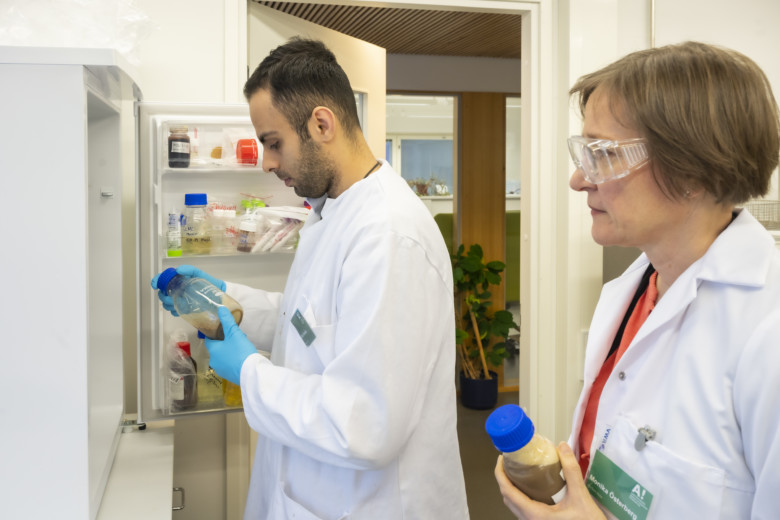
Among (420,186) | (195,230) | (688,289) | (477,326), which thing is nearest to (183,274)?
(195,230)

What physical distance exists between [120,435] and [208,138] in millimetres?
962

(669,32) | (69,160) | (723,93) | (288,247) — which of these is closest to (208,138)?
(288,247)

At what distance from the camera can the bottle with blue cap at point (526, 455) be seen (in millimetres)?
891

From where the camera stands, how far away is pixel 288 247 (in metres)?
2.10

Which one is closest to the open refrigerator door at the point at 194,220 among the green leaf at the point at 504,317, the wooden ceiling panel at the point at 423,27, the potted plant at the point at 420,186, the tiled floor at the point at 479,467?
the wooden ceiling panel at the point at 423,27

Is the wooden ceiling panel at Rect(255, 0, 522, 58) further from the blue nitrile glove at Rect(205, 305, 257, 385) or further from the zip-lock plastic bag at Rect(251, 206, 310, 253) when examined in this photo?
the blue nitrile glove at Rect(205, 305, 257, 385)

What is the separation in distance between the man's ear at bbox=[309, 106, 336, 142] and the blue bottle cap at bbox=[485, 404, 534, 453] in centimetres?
83

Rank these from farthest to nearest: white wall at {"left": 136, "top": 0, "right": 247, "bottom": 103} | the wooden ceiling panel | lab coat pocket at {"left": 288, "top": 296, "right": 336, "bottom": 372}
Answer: the wooden ceiling panel, white wall at {"left": 136, "top": 0, "right": 247, "bottom": 103}, lab coat pocket at {"left": 288, "top": 296, "right": 336, "bottom": 372}

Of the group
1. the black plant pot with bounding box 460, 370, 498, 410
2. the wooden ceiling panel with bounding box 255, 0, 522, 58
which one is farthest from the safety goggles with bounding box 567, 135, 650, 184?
the black plant pot with bounding box 460, 370, 498, 410

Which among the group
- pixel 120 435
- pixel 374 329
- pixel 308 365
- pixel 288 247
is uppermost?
pixel 288 247

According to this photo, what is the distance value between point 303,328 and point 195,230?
75 cm

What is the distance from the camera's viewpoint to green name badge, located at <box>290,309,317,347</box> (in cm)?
142

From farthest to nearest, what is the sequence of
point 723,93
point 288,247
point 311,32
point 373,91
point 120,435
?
point 373,91, point 311,32, point 288,247, point 120,435, point 723,93

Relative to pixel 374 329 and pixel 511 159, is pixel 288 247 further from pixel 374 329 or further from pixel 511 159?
pixel 511 159
